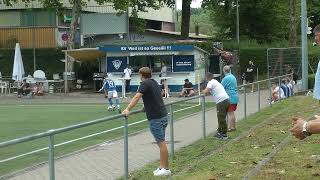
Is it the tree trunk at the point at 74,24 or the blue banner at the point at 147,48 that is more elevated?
the tree trunk at the point at 74,24

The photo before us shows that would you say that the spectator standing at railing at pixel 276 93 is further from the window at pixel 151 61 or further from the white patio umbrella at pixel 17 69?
the white patio umbrella at pixel 17 69

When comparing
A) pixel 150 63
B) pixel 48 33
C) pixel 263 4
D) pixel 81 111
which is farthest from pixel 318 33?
pixel 263 4

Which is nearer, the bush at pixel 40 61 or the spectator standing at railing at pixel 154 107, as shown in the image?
the spectator standing at railing at pixel 154 107

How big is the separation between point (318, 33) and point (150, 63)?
32.1 m

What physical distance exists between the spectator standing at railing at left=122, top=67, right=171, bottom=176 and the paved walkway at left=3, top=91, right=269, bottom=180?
1.78ft

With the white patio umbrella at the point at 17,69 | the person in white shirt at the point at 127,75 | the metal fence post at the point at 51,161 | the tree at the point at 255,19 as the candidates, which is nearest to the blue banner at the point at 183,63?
the person in white shirt at the point at 127,75

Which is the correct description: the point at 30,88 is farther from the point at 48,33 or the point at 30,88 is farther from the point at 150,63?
the point at 48,33

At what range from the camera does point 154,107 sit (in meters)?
9.81

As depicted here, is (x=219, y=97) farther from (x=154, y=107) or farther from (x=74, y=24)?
(x=74, y=24)

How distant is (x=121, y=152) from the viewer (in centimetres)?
962

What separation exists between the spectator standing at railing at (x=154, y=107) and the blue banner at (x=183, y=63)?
2717cm

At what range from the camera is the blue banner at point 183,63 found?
37.1 m

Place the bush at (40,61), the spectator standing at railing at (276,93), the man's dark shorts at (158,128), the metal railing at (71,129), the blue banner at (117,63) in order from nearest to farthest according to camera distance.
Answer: the metal railing at (71,129) → the man's dark shorts at (158,128) → the spectator standing at railing at (276,93) → the blue banner at (117,63) → the bush at (40,61)

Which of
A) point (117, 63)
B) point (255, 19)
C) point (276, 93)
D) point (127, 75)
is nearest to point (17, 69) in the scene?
→ point (117, 63)
